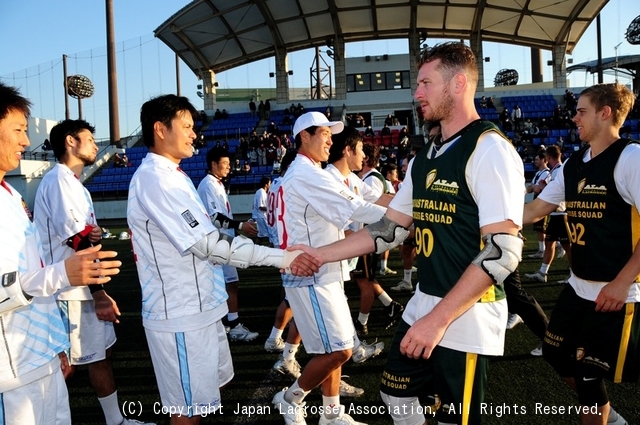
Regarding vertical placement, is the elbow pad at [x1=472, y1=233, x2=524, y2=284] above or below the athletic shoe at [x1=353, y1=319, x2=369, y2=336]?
above

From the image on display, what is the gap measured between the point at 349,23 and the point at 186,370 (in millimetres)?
27986

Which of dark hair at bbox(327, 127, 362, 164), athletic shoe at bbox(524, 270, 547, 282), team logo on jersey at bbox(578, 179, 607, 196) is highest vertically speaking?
dark hair at bbox(327, 127, 362, 164)

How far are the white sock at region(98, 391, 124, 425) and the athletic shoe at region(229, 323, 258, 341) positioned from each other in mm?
2218

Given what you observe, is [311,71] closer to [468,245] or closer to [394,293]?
[394,293]

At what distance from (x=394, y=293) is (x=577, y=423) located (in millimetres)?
4524

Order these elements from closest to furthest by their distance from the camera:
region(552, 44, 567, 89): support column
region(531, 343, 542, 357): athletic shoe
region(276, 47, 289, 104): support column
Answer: region(531, 343, 542, 357): athletic shoe
region(552, 44, 567, 89): support column
region(276, 47, 289, 104): support column

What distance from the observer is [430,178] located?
8.11 feet

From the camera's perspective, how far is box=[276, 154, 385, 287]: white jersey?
11.9ft

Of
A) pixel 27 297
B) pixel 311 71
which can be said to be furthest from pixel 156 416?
pixel 311 71

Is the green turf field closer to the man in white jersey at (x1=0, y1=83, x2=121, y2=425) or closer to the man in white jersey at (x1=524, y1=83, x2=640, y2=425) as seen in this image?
the man in white jersey at (x1=524, y1=83, x2=640, y2=425)

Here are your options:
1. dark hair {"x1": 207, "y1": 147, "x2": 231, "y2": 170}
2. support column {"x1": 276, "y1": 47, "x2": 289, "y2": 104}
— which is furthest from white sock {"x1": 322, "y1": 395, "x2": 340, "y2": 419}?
support column {"x1": 276, "y1": 47, "x2": 289, "y2": 104}

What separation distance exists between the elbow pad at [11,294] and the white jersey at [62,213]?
5.46 feet

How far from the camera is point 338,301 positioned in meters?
3.73

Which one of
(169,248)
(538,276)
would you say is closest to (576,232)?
(169,248)
